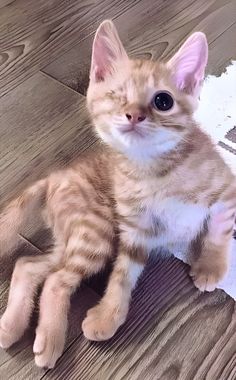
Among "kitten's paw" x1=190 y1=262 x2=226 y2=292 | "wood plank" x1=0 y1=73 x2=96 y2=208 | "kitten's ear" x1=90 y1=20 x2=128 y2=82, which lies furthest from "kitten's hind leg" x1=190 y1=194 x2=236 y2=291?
"wood plank" x1=0 y1=73 x2=96 y2=208

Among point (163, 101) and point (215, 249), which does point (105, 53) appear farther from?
point (215, 249)

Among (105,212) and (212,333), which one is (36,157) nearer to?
(105,212)

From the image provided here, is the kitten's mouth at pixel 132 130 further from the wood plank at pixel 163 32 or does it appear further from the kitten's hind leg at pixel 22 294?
the wood plank at pixel 163 32

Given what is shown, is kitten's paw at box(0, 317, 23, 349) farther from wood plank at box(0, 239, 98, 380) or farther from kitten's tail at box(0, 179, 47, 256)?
kitten's tail at box(0, 179, 47, 256)

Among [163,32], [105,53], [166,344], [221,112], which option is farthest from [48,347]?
[163,32]

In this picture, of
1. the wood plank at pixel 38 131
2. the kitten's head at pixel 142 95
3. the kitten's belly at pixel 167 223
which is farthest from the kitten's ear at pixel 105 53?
the wood plank at pixel 38 131

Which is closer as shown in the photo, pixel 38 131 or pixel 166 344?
pixel 166 344
